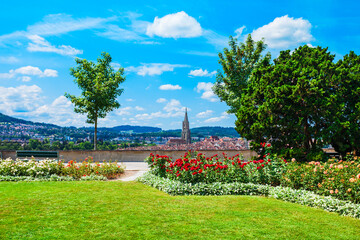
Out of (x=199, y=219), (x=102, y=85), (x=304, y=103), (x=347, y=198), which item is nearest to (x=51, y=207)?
(x=199, y=219)

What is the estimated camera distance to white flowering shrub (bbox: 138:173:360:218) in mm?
6807

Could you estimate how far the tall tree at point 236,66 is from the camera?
22219mm

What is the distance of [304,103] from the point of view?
13312 millimetres

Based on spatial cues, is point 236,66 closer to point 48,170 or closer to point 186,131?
point 48,170

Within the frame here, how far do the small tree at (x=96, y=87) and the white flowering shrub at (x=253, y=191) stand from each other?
1295 cm

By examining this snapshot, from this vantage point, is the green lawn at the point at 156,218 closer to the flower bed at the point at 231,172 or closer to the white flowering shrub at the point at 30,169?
the flower bed at the point at 231,172

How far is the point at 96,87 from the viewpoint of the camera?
21.2m

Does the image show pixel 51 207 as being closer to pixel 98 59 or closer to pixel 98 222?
pixel 98 222

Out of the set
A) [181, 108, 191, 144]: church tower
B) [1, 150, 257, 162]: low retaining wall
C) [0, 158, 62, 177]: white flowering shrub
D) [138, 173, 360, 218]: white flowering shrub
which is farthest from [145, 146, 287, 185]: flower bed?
[181, 108, 191, 144]: church tower

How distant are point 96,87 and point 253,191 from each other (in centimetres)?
1598

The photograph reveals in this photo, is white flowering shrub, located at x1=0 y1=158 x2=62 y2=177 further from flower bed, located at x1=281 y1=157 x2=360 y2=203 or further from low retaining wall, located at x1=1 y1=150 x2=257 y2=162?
flower bed, located at x1=281 y1=157 x2=360 y2=203

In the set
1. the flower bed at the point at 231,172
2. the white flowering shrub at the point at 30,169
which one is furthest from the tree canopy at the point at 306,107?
the white flowering shrub at the point at 30,169

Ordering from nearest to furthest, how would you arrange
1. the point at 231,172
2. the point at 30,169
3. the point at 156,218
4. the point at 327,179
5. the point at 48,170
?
1. the point at 156,218
2. the point at 327,179
3. the point at 231,172
4. the point at 30,169
5. the point at 48,170

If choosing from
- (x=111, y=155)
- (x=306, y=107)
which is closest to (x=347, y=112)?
(x=306, y=107)
